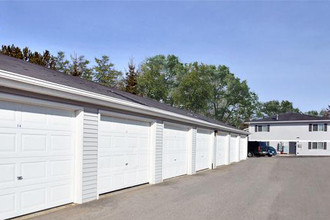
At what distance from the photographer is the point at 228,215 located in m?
7.11

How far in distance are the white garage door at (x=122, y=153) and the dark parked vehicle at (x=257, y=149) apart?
92.2ft

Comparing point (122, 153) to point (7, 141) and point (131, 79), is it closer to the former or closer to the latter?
point (7, 141)

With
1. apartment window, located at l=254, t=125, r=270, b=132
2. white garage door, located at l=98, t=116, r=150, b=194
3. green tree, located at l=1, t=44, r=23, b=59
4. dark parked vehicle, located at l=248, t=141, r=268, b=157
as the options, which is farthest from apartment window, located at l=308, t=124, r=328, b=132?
green tree, located at l=1, t=44, r=23, b=59

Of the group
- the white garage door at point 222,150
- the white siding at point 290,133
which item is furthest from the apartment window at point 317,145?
the white garage door at point 222,150

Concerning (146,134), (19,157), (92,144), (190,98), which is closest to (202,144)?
(146,134)

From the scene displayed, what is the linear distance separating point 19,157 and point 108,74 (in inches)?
1528

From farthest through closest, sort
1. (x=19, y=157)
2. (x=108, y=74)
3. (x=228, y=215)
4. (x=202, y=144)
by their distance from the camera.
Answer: (x=108, y=74) < (x=202, y=144) < (x=228, y=215) < (x=19, y=157)

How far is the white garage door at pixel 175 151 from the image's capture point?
12594 mm

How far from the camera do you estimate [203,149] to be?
57.2 feet

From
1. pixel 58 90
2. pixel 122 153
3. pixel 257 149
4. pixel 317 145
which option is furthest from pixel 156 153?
pixel 317 145

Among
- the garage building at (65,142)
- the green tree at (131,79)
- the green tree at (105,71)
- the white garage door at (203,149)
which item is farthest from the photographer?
the green tree at (105,71)

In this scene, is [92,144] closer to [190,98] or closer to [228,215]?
[228,215]

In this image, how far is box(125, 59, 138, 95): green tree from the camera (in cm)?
4096

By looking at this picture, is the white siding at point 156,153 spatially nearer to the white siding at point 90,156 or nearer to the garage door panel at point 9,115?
the white siding at point 90,156
